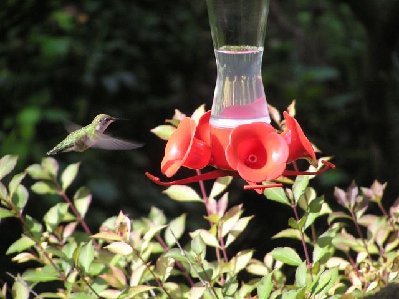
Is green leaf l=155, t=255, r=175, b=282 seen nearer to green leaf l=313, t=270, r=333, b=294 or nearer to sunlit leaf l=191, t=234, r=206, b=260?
sunlit leaf l=191, t=234, r=206, b=260

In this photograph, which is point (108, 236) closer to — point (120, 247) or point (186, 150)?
point (120, 247)

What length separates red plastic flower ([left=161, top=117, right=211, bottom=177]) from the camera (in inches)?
77.7

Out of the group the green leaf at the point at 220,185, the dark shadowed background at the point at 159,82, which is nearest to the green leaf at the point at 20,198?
the green leaf at the point at 220,185

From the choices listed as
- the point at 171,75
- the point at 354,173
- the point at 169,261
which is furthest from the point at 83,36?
the point at 169,261

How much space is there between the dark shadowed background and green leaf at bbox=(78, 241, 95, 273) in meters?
2.21

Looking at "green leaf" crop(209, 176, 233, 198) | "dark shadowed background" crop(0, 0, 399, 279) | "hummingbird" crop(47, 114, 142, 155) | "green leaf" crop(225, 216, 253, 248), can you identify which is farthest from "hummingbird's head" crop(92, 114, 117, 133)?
"dark shadowed background" crop(0, 0, 399, 279)

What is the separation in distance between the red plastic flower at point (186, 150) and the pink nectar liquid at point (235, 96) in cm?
4

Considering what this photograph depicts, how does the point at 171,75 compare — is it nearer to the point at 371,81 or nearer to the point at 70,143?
the point at 371,81

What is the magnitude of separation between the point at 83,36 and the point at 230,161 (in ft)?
10.8

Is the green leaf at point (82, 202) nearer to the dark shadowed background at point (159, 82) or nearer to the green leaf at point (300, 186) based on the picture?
the green leaf at point (300, 186)

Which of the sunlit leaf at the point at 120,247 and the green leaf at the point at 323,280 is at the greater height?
the sunlit leaf at the point at 120,247

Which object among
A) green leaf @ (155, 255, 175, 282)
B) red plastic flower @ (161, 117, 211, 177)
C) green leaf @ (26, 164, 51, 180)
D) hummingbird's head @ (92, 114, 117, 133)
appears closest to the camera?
red plastic flower @ (161, 117, 211, 177)

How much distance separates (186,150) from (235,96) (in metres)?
0.25

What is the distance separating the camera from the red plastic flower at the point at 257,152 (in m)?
1.87
